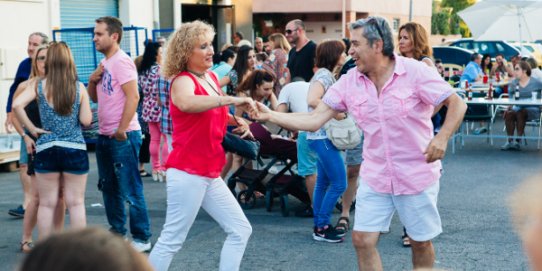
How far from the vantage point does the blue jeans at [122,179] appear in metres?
6.69

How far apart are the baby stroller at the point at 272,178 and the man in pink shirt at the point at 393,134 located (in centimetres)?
370

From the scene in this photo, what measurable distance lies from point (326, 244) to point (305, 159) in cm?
114

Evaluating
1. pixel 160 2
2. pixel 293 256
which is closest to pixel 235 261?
pixel 293 256

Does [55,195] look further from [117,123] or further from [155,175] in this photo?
[155,175]

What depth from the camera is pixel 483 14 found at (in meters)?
20.8

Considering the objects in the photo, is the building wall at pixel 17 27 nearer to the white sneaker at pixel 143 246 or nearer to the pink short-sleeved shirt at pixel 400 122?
the white sneaker at pixel 143 246

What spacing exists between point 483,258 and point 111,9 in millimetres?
15575

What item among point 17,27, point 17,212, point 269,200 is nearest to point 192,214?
point 269,200

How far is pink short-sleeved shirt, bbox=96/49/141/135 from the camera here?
652 centimetres

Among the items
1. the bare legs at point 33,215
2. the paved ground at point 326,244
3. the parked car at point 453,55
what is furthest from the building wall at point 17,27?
the parked car at point 453,55

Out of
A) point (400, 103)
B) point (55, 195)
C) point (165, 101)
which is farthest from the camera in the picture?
point (165, 101)

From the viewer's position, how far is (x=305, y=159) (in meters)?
8.23

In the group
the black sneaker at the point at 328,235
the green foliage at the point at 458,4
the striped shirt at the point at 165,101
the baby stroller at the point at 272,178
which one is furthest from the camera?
the green foliage at the point at 458,4

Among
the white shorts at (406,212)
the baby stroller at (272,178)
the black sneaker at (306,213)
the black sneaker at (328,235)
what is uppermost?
the white shorts at (406,212)
